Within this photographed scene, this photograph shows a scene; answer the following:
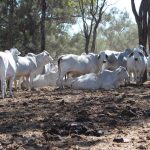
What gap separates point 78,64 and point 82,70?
1.53 ft

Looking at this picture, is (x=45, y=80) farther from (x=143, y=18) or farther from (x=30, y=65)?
(x=143, y=18)

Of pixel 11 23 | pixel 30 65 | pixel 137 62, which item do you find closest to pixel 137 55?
pixel 137 62

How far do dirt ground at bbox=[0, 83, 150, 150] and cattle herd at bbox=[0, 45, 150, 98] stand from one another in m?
4.78

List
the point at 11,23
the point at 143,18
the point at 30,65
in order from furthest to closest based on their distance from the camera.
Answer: the point at 11,23
the point at 143,18
the point at 30,65

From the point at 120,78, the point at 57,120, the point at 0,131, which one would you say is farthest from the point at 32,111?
the point at 120,78

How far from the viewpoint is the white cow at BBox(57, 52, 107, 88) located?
60.2ft

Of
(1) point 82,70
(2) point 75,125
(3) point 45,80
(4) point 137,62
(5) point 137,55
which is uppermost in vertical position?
(5) point 137,55

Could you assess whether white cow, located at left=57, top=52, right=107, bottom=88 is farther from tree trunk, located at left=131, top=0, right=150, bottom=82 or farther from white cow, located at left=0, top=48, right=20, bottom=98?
white cow, located at left=0, top=48, right=20, bottom=98

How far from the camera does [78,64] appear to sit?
62.1ft

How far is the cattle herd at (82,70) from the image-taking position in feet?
56.4

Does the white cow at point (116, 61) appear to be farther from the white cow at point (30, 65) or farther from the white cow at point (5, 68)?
the white cow at point (5, 68)

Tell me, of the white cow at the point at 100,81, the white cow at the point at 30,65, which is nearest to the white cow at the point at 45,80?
the white cow at the point at 30,65

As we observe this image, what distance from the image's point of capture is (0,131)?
7.99 m

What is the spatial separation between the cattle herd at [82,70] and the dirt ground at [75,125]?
4.78 m
